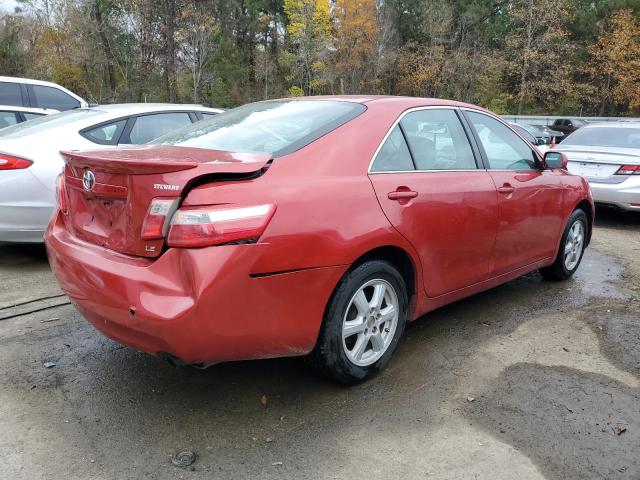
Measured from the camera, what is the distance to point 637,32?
3666 centimetres

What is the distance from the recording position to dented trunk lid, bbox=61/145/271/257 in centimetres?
233

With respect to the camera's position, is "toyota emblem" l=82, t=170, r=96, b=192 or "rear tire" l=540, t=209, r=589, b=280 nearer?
"toyota emblem" l=82, t=170, r=96, b=192

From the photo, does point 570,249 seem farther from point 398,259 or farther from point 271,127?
point 271,127

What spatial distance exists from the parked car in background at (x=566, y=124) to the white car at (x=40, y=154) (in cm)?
2712

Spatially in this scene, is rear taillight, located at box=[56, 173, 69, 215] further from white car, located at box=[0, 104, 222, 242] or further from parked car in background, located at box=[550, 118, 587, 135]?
parked car in background, located at box=[550, 118, 587, 135]

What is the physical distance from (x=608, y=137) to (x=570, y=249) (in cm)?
421

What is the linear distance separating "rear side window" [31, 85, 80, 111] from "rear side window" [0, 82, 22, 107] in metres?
0.28

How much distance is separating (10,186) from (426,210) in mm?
3515

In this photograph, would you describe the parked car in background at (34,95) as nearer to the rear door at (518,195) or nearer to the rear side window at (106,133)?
the rear side window at (106,133)

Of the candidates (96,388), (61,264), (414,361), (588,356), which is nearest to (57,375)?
(96,388)

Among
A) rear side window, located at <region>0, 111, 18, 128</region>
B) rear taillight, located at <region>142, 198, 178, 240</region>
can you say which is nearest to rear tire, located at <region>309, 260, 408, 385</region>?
rear taillight, located at <region>142, 198, 178, 240</region>

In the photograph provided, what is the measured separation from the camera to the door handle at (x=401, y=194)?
293 cm

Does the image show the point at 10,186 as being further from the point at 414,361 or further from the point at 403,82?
the point at 403,82

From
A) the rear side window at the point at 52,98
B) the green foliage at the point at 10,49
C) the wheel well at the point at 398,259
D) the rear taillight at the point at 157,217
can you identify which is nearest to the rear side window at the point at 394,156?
the wheel well at the point at 398,259
